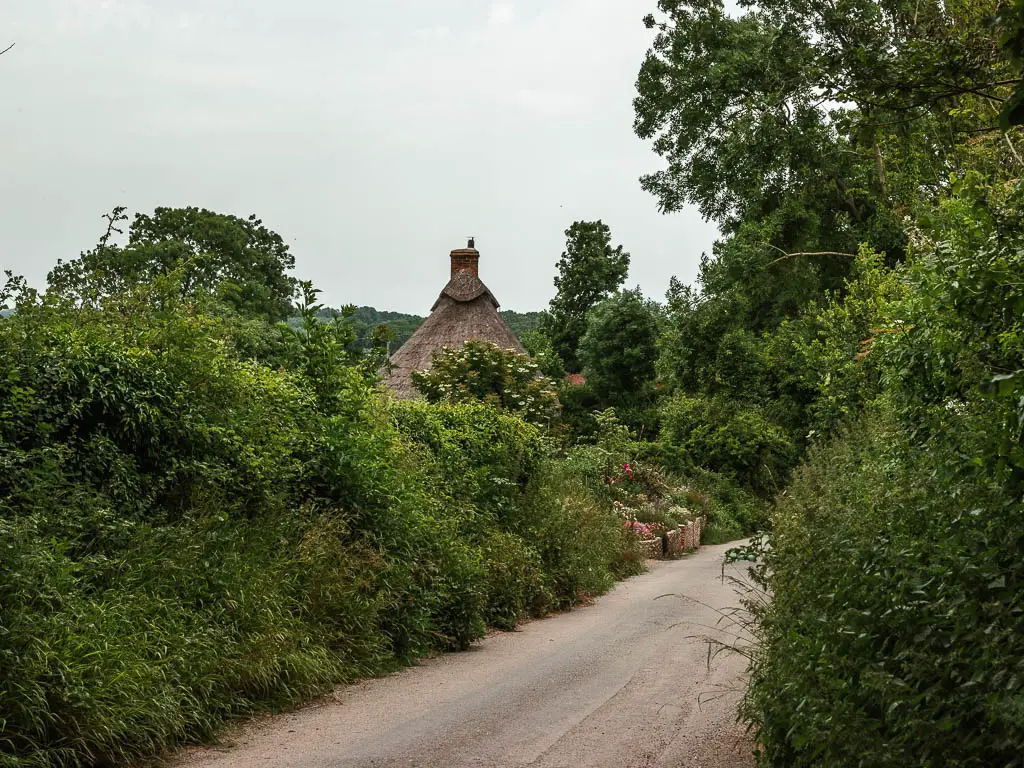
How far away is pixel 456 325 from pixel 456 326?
5 centimetres

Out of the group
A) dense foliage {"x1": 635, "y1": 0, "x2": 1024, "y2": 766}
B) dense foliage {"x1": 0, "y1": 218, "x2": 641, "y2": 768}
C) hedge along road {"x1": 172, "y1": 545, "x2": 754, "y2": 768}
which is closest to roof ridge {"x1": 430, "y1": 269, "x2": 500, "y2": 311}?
dense foliage {"x1": 635, "y1": 0, "x2": 1024, "y2": 766}

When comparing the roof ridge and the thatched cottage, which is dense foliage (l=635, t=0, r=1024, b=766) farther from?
the roof ridge

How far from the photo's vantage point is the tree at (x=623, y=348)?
4222 centimetres

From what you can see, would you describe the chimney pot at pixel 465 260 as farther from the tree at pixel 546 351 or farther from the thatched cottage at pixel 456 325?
the tree at pixel 546 351

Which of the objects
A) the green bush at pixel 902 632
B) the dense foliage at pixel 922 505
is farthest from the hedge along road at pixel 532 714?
the green bush at pixel 902 632

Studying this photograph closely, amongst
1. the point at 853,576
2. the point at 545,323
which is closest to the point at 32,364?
the point at 853,576

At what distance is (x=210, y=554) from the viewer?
28.9 ft

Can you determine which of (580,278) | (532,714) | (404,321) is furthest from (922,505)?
(404,321)

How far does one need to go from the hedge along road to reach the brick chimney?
26955 millimetres

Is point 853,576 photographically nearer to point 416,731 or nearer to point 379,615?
point 416,731

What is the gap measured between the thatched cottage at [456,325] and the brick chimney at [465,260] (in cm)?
28

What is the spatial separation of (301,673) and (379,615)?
2164 millimetres

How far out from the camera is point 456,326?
3544cm

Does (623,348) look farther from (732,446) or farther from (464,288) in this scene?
(732,446)
